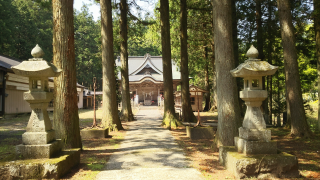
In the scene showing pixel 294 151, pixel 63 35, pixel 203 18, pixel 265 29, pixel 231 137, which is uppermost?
pixel 203 18

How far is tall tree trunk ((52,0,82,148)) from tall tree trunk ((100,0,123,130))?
4.22 m

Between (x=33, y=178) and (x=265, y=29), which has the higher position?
(x=265, y=29)

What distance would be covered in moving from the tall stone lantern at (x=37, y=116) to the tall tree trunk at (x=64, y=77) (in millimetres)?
1153

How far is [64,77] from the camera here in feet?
18.9

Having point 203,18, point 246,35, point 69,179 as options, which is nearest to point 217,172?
point 69,179

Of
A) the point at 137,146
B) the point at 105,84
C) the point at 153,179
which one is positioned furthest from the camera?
the point at 105,84

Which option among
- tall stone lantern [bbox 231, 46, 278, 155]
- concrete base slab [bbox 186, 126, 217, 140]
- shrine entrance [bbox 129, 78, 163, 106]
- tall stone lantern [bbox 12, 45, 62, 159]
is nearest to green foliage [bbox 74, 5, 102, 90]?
shrine entrance [bbox 129, 78, 163, 106]

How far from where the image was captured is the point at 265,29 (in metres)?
13.4

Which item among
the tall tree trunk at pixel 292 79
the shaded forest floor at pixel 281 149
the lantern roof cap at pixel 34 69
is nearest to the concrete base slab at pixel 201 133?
the shaded forest floor at pixel 281 149

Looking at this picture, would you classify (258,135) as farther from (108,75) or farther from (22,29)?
(22,29)

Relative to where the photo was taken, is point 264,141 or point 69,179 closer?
point 69,179

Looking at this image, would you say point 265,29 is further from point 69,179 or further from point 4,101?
point 4,101

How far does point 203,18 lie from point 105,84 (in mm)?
13589

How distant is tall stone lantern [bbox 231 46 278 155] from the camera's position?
4.47 meters
